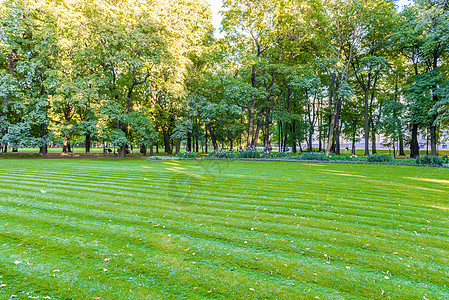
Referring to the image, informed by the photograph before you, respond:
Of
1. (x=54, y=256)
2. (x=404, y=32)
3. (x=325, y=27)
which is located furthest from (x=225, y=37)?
(x=54, y=256)

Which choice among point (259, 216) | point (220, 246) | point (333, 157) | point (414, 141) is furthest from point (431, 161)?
point (220, 246)

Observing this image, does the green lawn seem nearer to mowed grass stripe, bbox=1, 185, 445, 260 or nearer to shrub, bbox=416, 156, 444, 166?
mowed grass stripe, bbox=1, 185, 445, 260

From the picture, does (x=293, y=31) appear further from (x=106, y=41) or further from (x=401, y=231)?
(x=401, y=231)

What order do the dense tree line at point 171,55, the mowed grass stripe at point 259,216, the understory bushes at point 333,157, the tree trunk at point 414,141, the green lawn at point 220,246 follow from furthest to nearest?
the tree trunk at point 414,141
the dense tree line at point 171,55
the understory bushes at point 333,157
the mowed grass stripe at point 259,216
the green lawn at point 220,246

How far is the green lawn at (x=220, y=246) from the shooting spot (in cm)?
234

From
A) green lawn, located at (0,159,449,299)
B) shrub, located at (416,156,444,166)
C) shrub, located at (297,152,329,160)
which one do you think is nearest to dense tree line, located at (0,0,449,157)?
shrub, located at (297,152,329,160)

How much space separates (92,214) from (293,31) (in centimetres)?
2209

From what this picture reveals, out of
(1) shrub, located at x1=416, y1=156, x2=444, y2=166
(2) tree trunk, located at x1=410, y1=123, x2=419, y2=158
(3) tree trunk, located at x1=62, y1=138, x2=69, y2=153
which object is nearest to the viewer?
(1) shrub, located at x1=416, y1=156, x2=444, y2=166

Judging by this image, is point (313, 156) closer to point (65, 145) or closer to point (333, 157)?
point (333, 157)

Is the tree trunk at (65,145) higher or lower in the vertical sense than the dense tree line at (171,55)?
lower

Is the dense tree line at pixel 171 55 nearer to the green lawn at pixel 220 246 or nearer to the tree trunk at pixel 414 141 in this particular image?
the tree trunk at pixel 414 141

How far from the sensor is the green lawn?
2342 millimetres

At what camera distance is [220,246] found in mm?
3238

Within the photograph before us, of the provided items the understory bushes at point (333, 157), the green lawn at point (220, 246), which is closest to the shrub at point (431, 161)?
the understory bushes at point (333, 157)
